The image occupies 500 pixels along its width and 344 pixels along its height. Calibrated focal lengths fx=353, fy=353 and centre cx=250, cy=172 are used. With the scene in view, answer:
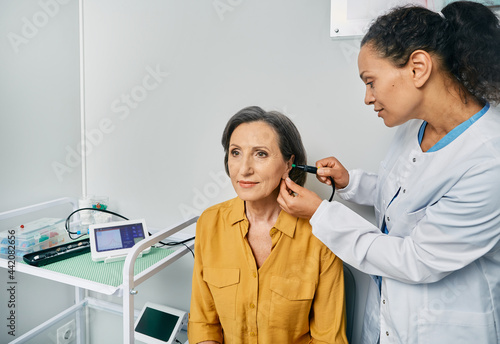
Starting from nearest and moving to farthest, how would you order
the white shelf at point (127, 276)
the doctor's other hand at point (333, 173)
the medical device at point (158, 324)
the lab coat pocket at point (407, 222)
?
the lab coat pocket at point (407, 222)
the white shelf at point (127, 276)
the doctor's other hand at point (333, 173)
the medical device at point (158, 324)

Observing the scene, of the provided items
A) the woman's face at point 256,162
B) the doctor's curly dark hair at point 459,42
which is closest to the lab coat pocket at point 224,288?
the woman's face at point 256,162

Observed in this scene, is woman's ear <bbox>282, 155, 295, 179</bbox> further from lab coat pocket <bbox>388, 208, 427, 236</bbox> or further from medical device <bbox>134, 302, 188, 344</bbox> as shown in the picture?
medical device <bbox>134, 302, 188, 344</bbox>

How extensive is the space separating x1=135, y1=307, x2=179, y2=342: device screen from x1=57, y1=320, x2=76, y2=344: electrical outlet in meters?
0.47

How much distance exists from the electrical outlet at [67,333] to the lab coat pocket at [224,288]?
113 cm

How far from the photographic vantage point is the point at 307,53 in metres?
1.42

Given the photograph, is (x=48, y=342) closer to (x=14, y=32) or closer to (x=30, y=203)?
(x=30, y=203)

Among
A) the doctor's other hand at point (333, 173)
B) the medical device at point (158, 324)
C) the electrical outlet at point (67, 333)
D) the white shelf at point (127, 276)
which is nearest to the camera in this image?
the white shelf at point (127, 276)

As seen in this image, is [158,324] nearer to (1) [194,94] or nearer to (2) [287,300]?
(2) [287,300]

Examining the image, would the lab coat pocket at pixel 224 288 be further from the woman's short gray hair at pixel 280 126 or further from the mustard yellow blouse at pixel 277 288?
the woman's short gray hair at pixel 280 126

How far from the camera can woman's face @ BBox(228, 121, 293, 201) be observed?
1155 mm

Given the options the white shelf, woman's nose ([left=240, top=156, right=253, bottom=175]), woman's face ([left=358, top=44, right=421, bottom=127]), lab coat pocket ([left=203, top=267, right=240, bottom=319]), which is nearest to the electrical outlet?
the white shelf

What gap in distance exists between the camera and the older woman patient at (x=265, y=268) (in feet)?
3.77

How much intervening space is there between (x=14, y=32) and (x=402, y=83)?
64.0 inches

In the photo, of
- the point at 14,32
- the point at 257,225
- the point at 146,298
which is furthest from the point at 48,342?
the point at 14,32
